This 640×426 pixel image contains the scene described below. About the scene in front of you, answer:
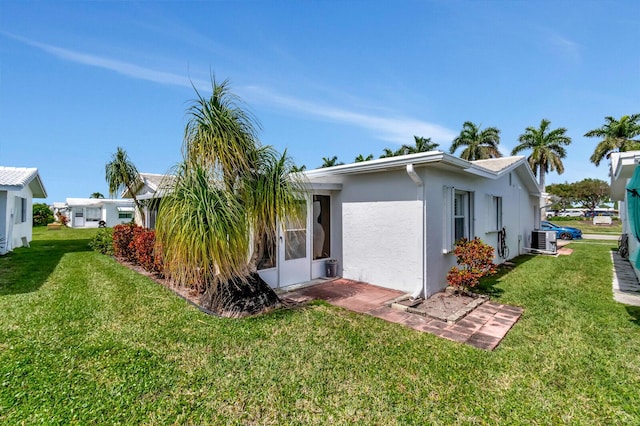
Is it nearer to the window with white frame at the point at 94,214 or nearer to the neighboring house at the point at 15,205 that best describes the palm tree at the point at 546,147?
the neighboring house at the point at 15,205

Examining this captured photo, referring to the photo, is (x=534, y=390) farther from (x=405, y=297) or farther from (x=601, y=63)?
(x=601, y=63)

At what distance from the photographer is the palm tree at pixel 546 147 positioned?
31.1 m

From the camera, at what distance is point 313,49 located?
430 inches

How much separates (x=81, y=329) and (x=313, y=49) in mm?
10538

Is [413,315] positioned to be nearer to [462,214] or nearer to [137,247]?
[462,214]

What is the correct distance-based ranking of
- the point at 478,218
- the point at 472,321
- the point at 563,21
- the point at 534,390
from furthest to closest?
the point at 478,218
the point at 563,21
the point at 472,321
the point at 534,390

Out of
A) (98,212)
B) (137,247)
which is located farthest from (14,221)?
(98,212)

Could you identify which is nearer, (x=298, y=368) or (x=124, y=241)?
(x=298, y=368)

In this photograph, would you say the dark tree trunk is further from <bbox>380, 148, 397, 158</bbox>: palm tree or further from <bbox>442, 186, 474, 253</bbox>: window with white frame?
<bbox>380, 148, 397, 158</bbox>: palm tree

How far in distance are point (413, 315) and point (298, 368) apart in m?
2.85

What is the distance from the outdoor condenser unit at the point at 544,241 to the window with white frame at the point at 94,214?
136 ft

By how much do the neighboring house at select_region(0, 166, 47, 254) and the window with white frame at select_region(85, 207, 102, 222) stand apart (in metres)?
20.7

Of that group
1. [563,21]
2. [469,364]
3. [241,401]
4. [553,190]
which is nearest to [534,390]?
[469,364]

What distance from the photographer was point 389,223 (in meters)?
7.40
